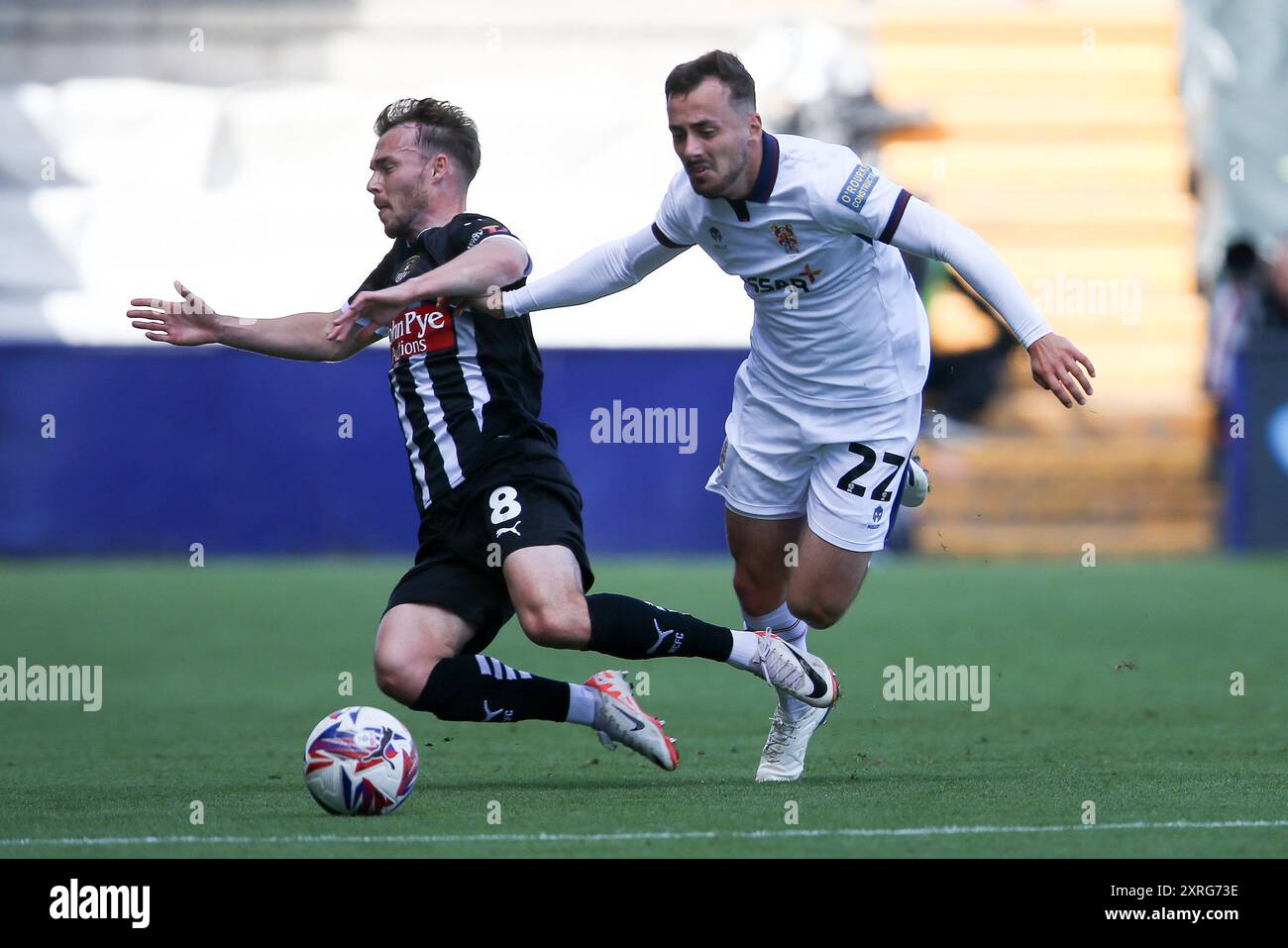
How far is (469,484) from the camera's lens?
19.5 ft

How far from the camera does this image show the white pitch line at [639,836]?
4.84 meters

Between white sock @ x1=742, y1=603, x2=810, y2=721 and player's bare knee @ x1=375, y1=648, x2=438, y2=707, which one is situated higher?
white sock @ x1=742, y1=603, x2=810, y2=721

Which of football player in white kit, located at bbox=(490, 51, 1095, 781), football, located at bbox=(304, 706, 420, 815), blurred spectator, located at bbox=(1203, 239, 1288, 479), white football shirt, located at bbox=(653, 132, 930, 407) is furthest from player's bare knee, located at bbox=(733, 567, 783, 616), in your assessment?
blurred spectator, located at bbox=(1203, 239, 1288, 479)

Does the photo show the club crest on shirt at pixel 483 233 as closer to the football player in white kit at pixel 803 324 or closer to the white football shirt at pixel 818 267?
the football player in white kit at pixel 803 324

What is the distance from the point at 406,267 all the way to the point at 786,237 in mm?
1222

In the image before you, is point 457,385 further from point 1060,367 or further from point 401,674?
point 1060,367

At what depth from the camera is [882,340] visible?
625cm

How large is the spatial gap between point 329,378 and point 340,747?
12712mm

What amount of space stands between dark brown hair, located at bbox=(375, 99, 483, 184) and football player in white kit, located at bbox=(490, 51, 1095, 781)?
55cm

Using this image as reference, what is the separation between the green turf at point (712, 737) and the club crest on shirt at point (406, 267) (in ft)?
5.24

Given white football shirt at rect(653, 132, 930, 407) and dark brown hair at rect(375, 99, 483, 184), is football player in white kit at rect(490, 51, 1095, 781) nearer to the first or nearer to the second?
white football shirt at rect(653, 132, 930, 407)

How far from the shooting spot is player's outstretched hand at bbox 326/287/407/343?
18.5 feet
